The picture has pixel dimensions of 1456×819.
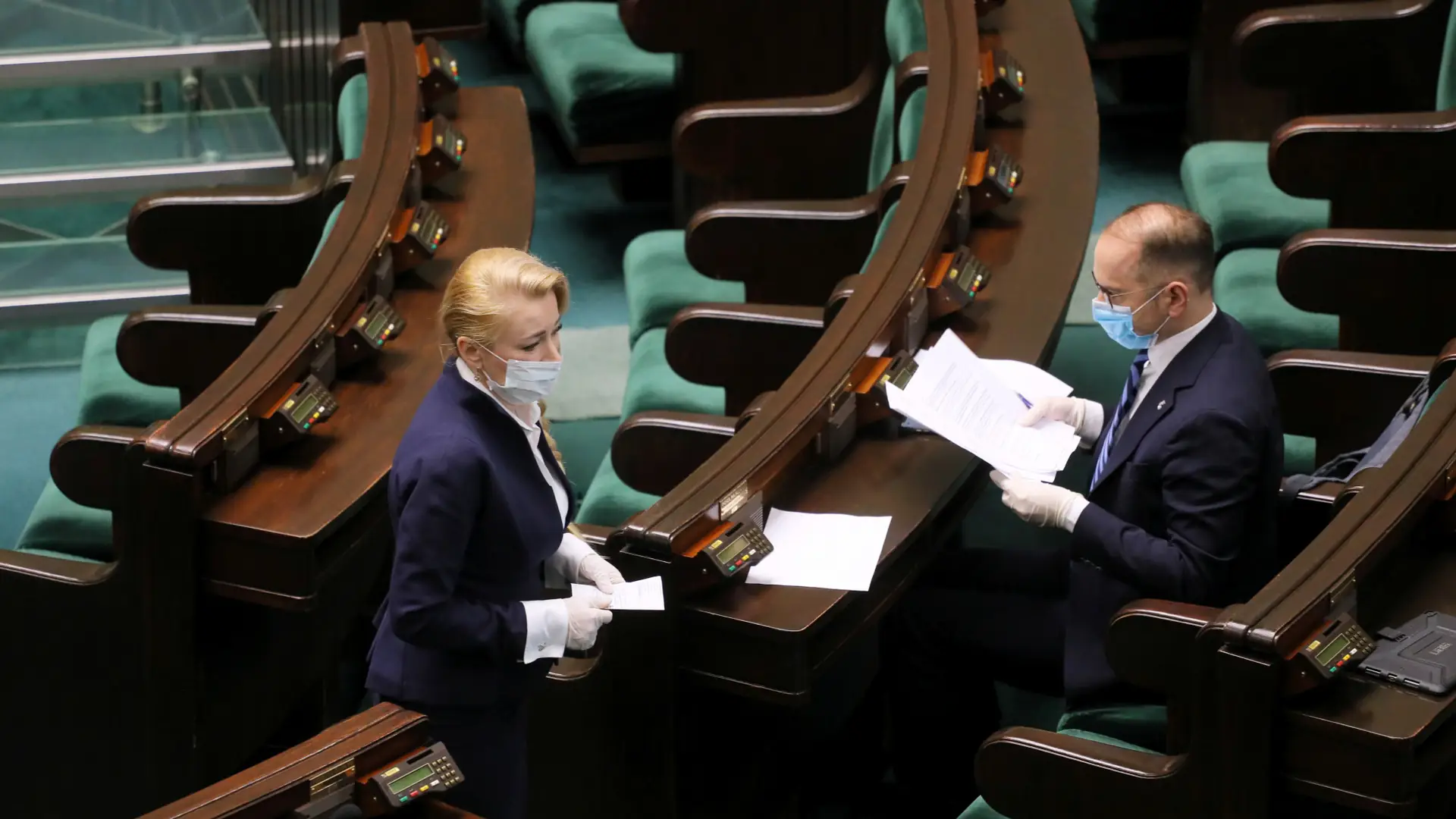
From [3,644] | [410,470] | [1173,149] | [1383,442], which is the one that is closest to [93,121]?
[3,644]

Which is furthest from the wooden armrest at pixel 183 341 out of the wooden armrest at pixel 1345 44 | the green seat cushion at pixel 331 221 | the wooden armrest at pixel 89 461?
the wooden armrest at pixel 1345 44

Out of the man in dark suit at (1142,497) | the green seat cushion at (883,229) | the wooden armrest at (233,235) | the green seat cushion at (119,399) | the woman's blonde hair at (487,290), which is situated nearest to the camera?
the woman's blonde hair at (487,290)

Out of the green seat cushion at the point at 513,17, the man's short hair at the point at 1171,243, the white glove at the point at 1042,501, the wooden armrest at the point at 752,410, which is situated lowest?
the white glove at the point at 1042,501

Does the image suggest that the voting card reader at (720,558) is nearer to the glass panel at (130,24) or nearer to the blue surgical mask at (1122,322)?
the blue surgical mask at (1122,322)

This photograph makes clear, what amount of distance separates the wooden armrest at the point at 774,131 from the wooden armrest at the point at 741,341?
573 millimetres

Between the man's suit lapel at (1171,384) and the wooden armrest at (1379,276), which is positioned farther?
the wooden armrest at (1379,276)

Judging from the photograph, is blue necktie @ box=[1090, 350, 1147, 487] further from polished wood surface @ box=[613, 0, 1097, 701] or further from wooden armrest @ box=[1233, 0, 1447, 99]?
wooden armrest @ box=[1233, 0, 1447, 99]

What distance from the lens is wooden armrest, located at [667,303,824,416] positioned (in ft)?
8.46

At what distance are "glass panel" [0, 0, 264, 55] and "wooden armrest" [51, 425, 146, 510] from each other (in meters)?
1.46

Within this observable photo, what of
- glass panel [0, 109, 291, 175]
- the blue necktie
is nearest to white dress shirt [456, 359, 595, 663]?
the blue necktie

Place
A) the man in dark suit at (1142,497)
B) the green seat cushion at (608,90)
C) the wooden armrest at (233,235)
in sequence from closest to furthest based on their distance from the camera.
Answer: the man in dark suit at (1142,497) < the wooden armrest at (233,235) < the green seat cushion at (608,90)

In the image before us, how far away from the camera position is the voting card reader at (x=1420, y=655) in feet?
5.75

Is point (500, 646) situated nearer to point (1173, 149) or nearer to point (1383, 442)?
point (1383, 442)

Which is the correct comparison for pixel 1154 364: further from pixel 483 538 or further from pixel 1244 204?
pixel 1244 204
